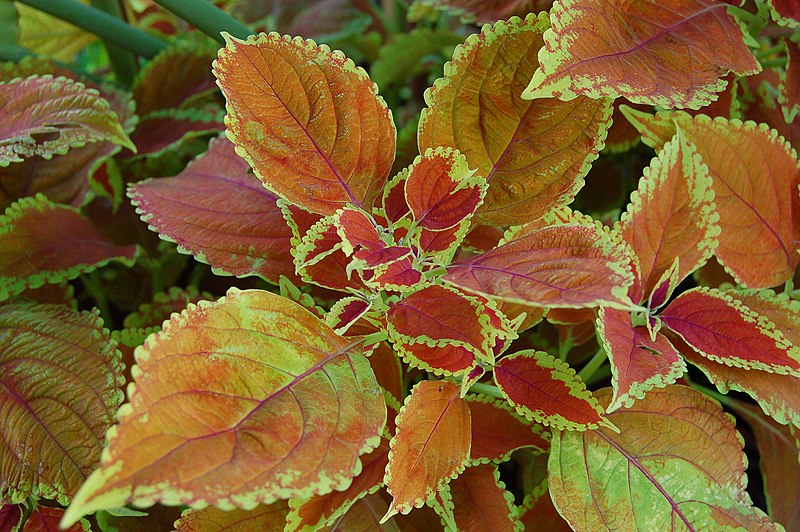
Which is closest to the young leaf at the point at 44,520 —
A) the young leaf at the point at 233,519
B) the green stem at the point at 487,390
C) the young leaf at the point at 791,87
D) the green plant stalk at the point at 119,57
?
the young leaf at the point at 233,519

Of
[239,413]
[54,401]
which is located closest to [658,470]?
[239,413]

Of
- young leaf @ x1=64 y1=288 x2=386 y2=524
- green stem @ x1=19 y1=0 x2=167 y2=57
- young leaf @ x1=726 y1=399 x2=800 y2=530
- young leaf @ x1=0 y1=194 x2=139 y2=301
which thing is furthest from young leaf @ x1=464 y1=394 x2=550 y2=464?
green stem @ x1=19 y1=0 x2=167 y2=57

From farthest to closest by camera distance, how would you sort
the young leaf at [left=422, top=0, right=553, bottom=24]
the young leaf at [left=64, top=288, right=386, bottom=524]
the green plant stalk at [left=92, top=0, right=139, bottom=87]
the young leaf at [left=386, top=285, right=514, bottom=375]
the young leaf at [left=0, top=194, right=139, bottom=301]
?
the green plant stalk at [left=92, top=0, right=139, bottom=87]
the young leaf at [left=422, top=0, right=553, bottom=24]
the young leaf at [left=0, top=194, right=139, bottom=301]
the young leaf at [left=386, top=285, right=514, bottom=375]
the young leaf at [left=64, top=288, right=386, bottom=524]

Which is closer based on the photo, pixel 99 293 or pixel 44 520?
pixel 44 520

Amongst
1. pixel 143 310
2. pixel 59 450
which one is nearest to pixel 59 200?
pixel 143 310

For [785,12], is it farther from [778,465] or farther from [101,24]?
[101,24]

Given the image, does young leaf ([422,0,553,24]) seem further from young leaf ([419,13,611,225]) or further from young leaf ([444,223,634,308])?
young leaf ([444,223,634,308])
